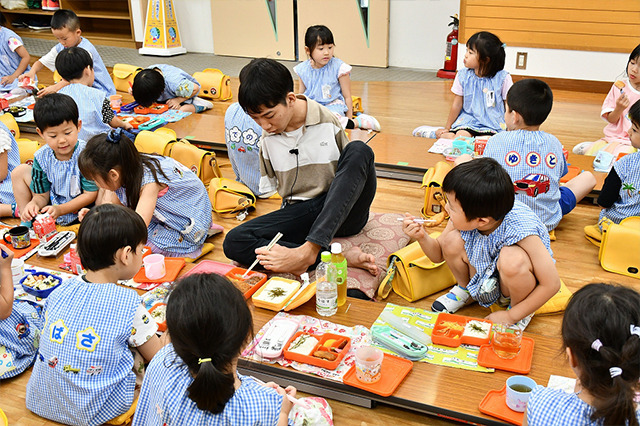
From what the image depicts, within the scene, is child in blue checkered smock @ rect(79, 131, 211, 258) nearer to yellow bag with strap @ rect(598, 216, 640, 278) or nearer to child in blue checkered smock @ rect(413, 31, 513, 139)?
yellow bag with strap @ rect(598, 216, 640, 278)

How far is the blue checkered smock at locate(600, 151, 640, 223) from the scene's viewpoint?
9.21 feet

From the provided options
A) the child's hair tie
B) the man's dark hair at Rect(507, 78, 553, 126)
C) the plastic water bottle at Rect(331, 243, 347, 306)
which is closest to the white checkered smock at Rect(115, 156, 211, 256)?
the child's hair tie

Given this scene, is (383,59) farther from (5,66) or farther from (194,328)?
(194,328)

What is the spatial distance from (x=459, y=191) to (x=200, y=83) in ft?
13.1

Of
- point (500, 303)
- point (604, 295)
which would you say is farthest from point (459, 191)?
point (604, 295)

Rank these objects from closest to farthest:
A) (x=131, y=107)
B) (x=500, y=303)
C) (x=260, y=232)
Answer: (x=500, y=303), (x=260, y=232), (x=131, y=107)

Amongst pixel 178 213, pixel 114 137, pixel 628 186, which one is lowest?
pixel 178 213

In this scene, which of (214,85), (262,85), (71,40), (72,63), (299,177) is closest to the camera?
(262,85)

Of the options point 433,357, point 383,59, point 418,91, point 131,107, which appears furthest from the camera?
point 383,59

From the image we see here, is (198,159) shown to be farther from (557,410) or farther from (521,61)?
(521,61)

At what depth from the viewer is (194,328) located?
136 centimetres

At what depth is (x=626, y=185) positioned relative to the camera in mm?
2846

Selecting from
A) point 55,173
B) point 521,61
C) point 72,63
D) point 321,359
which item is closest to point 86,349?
point 321,359

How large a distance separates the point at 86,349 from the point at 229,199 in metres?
1.75
